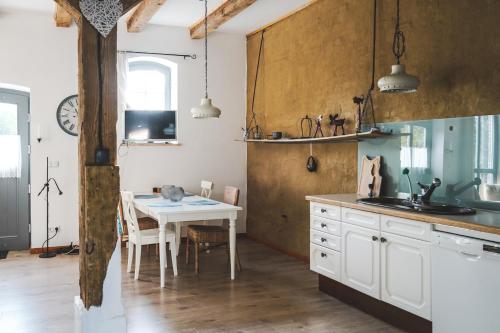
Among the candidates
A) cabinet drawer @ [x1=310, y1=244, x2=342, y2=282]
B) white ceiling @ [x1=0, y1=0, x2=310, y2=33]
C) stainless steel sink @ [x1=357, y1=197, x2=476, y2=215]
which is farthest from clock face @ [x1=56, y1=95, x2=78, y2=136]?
stainless steel sink @ [x1=357, y1=197, x2=476, y2=215]

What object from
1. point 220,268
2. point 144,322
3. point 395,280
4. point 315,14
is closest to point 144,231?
point 220,268

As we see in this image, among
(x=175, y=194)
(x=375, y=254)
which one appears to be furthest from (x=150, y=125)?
(x=375, y=254)

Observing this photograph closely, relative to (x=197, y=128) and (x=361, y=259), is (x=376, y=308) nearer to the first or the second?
(x=361, y=259)

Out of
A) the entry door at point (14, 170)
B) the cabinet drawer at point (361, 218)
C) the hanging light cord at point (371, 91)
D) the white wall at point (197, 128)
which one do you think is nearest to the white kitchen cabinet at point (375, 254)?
the cabinet drawer at point (361, 218)

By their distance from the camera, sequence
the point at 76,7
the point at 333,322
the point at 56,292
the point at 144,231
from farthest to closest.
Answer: the point at 144,231
the point at 56,292
the point at 333,322
the point at 76,7

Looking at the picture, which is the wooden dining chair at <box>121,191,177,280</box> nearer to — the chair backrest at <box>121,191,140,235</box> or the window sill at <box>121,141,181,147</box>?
the chair backrest at <box>121,191,140,235</box>

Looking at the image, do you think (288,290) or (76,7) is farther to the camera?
(288,290)

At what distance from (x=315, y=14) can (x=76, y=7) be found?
3.13 m

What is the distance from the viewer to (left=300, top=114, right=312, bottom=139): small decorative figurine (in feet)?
17.3

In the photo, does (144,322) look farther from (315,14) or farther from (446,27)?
(315,14)

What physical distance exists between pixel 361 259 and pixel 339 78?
6.47 ft

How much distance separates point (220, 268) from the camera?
5.05 m

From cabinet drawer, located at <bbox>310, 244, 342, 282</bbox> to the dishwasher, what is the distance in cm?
104

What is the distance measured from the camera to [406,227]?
10.5 feet
